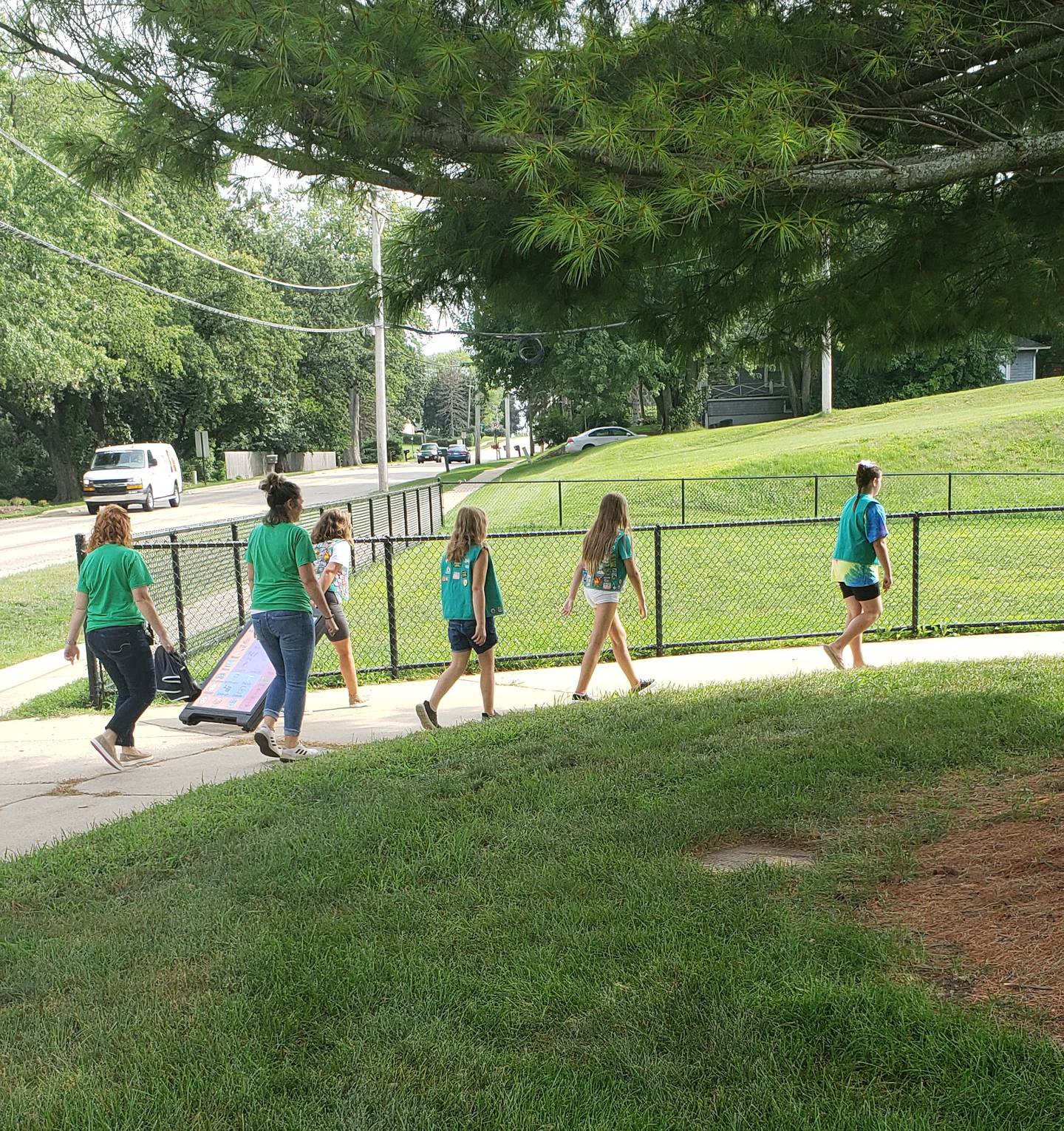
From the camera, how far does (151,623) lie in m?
6.90

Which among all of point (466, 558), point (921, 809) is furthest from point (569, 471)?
point (921, 809)

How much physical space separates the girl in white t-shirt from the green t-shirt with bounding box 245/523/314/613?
1305mm

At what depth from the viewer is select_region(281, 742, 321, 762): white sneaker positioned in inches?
265

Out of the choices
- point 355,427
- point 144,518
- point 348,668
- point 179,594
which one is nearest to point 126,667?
point 348,668

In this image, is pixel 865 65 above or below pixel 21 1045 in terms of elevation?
above

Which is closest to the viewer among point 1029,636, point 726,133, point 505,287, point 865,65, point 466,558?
point 726,133

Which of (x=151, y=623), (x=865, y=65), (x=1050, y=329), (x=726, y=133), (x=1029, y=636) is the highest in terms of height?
(x=865, y=65)

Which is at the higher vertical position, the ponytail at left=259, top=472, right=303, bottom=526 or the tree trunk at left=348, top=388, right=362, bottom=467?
the tree trunk at left=348, top=388, right=362, bottom=467

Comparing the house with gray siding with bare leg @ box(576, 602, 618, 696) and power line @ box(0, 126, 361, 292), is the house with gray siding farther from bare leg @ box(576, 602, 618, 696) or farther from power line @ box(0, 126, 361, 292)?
bare leg @ box(576, 602, 618, 696)

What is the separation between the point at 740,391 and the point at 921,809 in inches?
2321

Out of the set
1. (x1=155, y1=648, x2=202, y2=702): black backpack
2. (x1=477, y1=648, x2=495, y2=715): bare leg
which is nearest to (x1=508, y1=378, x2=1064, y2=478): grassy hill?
(x1=477, y1=648, x2=495, y2=715): bare leg

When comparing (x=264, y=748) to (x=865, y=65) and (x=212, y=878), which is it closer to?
(x=212, y=878)

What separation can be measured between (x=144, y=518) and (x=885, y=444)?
19890 mm

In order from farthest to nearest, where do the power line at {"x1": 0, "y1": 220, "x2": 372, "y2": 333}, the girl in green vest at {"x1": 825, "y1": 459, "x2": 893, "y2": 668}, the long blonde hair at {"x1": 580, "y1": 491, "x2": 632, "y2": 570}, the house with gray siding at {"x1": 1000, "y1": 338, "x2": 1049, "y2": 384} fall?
the house with gray siding at {"x1": 1000, "y1": 338, "x2": 1049, "y2": 384} → the power line at {"x1": 0, "y1": 220, "x2": 372, "y2": 333} → the girl in green vest at {"x1": 825, "y1": 459, "x2": 893, "y2": 668} → the long blonde hair at {"x1": 580, "y1": 491, "x2": 632, "y2": 570}
